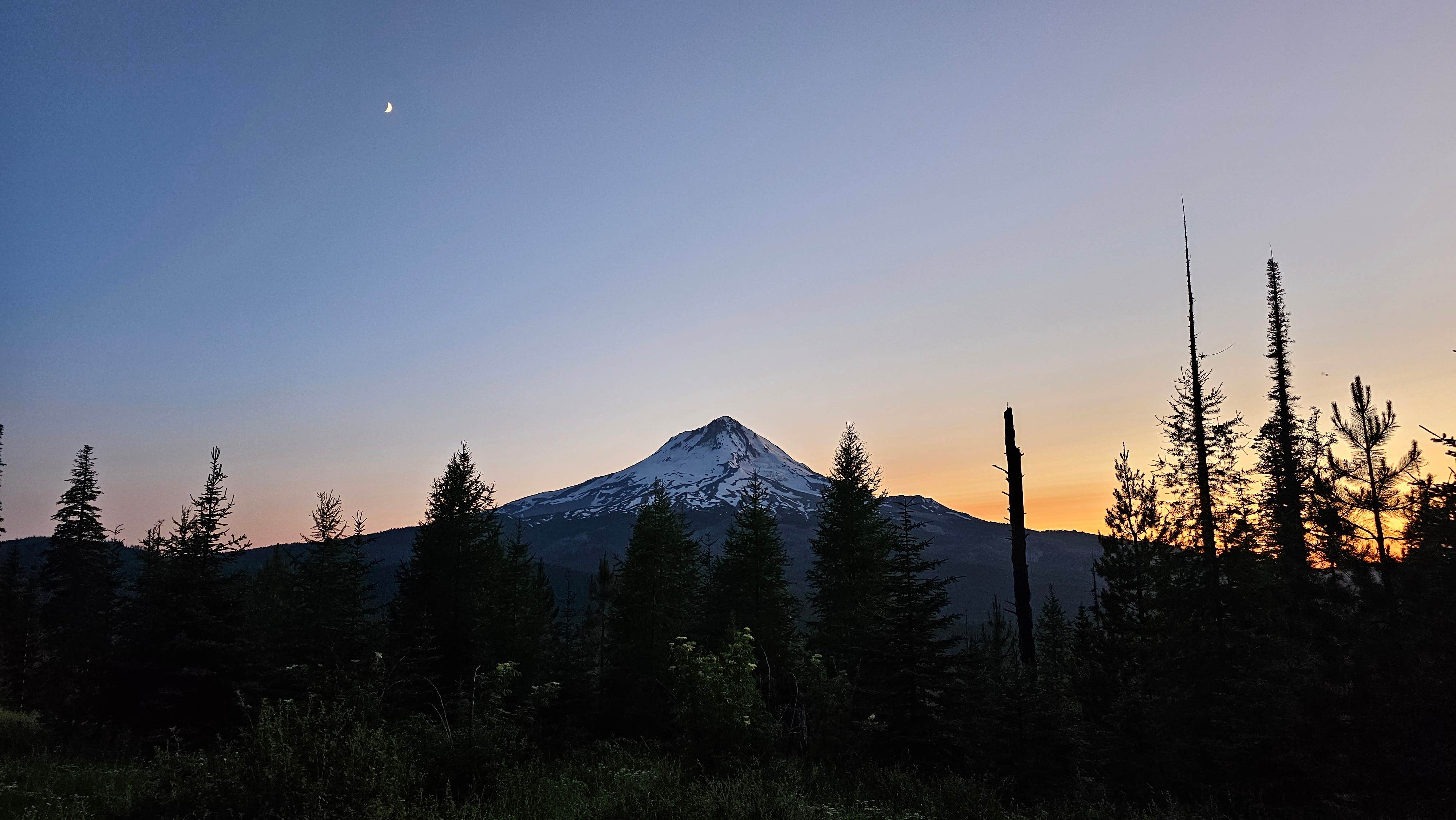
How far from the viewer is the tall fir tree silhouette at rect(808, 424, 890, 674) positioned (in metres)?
26.2

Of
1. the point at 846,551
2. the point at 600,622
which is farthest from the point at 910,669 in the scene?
the point at 600,622

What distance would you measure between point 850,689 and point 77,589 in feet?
120

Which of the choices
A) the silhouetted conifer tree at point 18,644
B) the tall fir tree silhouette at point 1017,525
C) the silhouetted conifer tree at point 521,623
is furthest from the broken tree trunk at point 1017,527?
the silhouetted conifer tree at point 18,644

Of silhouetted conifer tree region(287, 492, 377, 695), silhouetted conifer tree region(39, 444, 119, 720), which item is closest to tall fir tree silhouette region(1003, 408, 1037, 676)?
silhouetted conifer tree region(287, 492, 377, 695)

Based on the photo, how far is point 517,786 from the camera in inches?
364

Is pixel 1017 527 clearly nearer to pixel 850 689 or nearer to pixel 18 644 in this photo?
pixel 850 689

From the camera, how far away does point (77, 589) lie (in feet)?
104

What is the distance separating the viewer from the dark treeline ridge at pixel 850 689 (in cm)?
842

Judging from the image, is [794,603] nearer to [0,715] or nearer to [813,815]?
[813,815]

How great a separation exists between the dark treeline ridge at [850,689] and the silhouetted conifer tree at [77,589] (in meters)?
0.99

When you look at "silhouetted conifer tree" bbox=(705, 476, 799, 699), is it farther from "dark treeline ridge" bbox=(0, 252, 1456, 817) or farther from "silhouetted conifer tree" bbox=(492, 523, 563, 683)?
"silhouetted conifer tree" bbox=(492, 523, 563, 683)

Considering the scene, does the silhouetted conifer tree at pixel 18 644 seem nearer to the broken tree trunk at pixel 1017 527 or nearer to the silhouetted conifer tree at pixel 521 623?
the silhouetted conifer tree at pixel 521 623

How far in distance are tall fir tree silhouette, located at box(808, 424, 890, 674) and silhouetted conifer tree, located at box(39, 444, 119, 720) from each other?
88.9 feet

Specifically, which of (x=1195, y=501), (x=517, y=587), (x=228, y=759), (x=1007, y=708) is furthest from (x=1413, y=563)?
(x=517, y=587)
